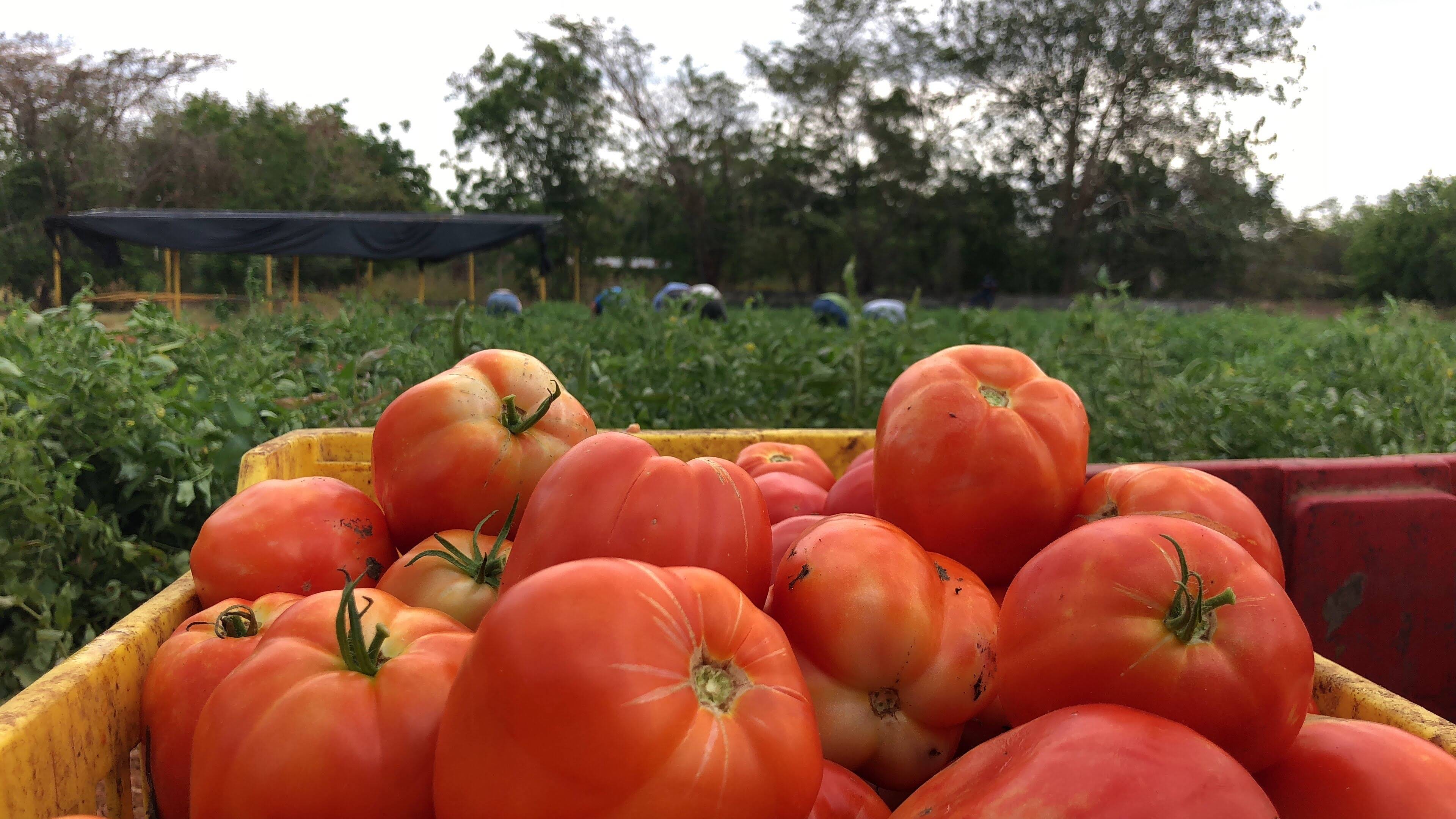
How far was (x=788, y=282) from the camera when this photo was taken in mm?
37000

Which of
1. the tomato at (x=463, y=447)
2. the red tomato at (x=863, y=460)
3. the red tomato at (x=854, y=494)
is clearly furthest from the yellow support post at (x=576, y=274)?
the tomato at (x=463, y=447)

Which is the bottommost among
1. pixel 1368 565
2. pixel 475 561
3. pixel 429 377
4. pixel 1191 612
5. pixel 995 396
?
pixel 1368 565

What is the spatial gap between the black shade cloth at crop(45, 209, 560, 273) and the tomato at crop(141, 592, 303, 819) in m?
21.5

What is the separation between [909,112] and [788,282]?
26.0 ft

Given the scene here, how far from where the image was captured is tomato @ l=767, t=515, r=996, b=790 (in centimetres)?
126

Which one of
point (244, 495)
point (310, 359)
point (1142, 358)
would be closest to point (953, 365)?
point (244, 495)

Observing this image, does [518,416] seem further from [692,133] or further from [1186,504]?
[692,133]

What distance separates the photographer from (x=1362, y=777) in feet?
3.30

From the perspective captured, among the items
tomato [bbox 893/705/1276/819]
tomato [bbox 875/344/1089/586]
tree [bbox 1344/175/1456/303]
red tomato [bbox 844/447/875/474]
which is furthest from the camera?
tree [bbox 1344/175/1456/303]

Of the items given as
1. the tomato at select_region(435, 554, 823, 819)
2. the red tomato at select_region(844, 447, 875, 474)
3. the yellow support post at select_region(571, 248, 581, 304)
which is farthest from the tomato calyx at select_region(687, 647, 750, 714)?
the yellow support post at select_region(571, 248, 581, 304)

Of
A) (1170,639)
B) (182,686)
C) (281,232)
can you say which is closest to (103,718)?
(182,686)

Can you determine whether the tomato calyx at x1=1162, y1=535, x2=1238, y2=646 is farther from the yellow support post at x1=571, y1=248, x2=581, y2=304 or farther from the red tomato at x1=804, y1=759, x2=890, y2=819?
the yellow support post at x1=571, y1=248, x2=581, y2=304

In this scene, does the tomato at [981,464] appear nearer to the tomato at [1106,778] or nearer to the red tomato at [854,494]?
the red tomato at [854,494]

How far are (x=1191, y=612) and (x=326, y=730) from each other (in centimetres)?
94
